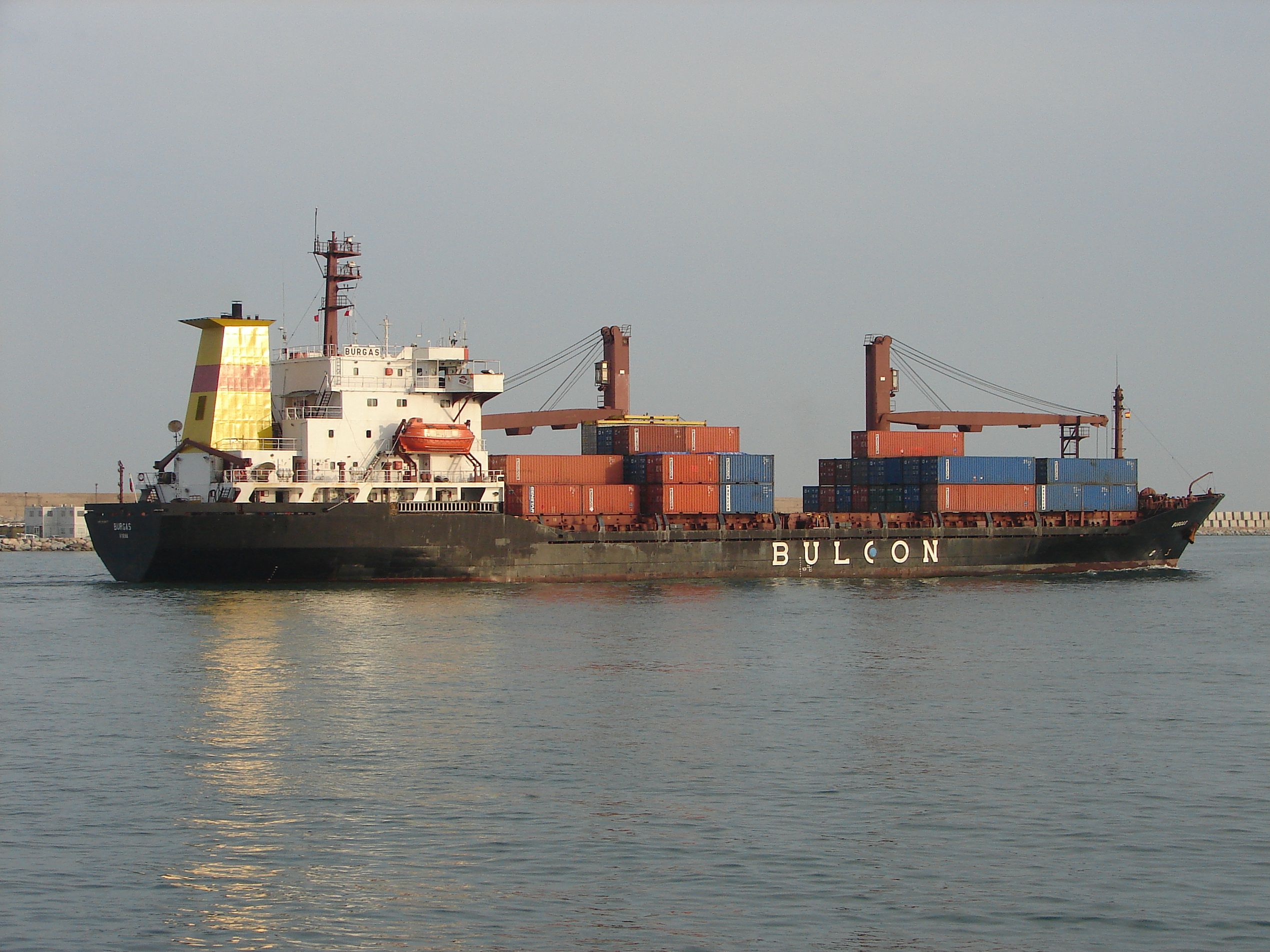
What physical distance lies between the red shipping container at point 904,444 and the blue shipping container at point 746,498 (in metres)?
6.17

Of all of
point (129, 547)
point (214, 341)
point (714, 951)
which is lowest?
point (714, 951)

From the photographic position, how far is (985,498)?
59.8 m

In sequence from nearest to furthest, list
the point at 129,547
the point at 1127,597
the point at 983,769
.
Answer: the point at 983,769 → the point at 129,547 → the point at 1127,597

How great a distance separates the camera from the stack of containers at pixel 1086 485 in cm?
6119

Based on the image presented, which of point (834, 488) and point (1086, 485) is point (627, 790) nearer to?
point (834, 488)

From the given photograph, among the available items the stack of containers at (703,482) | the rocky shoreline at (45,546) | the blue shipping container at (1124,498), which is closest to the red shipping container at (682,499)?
the stack of containers at (703,482)

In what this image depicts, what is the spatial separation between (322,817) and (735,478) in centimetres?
3981

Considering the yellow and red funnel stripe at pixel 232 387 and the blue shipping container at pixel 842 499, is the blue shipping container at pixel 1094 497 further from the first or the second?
the yellow and red funnel stripe at pixel 232 387

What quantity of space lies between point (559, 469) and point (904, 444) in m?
16.0

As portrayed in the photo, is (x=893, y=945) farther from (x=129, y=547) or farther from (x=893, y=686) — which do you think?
(x=129, y=547)

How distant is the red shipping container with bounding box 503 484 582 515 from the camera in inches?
2099

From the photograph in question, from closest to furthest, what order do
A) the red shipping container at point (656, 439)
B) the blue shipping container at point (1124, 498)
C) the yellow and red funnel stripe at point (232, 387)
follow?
1. the yellow and red funnel stripe at point (232, 387)
2. the red shipping container at point (656, 439)
3. the blue shipping container at point (1124, 498)

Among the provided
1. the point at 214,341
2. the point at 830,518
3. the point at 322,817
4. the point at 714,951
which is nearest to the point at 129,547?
the point at 214,341

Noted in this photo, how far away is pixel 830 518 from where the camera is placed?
59312mm
